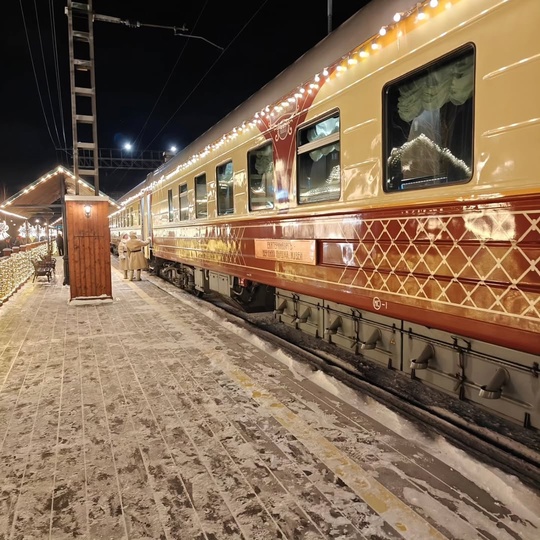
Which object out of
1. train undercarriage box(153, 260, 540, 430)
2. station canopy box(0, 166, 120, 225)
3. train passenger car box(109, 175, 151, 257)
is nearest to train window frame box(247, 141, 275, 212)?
train undercarriage box(153, 260, 540, 430)

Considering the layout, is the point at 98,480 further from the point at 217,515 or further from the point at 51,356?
the point at 51,356

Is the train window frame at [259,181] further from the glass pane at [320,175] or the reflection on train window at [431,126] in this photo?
the reflection on train window at [431,126]

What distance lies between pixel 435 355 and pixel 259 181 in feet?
11.3

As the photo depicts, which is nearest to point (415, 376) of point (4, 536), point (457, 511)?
point (457, 511)

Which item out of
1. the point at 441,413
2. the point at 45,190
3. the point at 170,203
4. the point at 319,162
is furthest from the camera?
the point at 45,190

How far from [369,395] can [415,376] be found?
55cm

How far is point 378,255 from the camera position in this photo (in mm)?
3766

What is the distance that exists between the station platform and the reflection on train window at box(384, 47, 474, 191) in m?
1.89

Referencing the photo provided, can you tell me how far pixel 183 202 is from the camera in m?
10.3

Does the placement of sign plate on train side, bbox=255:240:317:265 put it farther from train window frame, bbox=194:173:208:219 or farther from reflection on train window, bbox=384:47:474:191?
train window frame, bbox=194:173:208:219

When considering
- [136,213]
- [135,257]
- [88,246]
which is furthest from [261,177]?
[136,213]

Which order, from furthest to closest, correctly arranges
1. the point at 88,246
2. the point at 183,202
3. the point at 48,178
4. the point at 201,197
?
the point at 48,178 → the point at 183,202 → the point at 88,246 → the point at 201,197

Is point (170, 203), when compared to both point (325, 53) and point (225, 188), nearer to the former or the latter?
point (225, 188)

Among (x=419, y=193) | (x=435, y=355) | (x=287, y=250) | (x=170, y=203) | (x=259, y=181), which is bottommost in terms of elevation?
(x=435, y=355)
